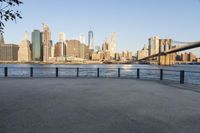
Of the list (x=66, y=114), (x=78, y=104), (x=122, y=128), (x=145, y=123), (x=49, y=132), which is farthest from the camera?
(x=78, y=104)

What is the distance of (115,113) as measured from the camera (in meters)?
7.48

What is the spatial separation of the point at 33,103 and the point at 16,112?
1669 millimetres

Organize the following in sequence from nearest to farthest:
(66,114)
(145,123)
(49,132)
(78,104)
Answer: (49,132), (145,123), (66,114), (78,104)

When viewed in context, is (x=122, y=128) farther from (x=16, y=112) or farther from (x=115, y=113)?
(x=16, y=112)

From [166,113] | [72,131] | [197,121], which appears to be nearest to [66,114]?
[72,131]

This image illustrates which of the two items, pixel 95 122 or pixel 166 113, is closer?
pixel 95 122

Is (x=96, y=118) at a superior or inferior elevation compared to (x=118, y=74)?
inferior

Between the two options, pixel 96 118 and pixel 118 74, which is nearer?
pixel 96 118

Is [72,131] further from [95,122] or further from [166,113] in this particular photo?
[166,113]

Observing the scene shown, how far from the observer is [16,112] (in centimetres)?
745

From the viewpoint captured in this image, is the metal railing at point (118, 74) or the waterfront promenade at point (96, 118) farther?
the metal railing at point (118, 74)

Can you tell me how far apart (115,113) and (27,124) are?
2.70 m

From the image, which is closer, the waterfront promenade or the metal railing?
the waterfront promenade

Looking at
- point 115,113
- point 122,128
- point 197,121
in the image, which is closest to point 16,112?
point 115,113
